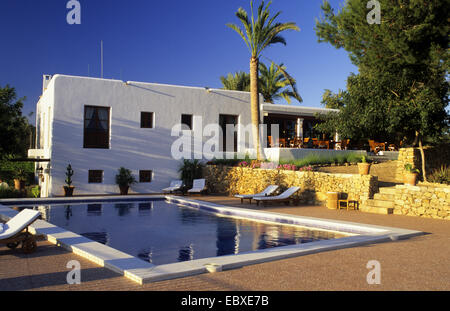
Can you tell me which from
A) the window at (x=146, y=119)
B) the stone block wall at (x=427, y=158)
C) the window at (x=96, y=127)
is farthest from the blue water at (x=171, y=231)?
the stone block wall at (x=427, y=158)

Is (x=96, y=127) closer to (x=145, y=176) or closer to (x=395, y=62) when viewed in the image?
(x=145, y=176)

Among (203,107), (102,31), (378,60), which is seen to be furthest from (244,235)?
(102,31)

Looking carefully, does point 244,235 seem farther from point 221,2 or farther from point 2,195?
point 221,2

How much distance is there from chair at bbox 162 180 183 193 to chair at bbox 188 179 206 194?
70 cm

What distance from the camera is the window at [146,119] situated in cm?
2150

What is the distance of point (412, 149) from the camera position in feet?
55.1

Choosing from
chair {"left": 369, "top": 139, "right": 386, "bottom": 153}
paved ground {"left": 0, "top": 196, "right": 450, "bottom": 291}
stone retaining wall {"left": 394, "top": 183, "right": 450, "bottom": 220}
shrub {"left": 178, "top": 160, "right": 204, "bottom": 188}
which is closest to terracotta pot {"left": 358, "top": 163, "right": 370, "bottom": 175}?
stone retaining wall {"left": 394, "top": 183, "right": 450, "bottom": 220}

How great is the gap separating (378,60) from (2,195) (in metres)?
15.7

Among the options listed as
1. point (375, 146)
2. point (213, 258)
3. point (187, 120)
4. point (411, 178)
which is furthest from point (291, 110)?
point (213, 258)

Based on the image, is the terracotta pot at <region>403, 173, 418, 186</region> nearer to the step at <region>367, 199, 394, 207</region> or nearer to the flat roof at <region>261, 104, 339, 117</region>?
the step at <region>367, 199, 394, 207</region>

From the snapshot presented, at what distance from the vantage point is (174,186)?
2042 centimetres

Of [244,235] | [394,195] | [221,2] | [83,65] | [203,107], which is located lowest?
[244,235]

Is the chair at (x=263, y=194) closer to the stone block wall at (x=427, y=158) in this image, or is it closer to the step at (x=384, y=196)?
the step at (x=384, y=196)

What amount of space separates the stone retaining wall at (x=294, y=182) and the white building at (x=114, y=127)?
2886 millimetres
